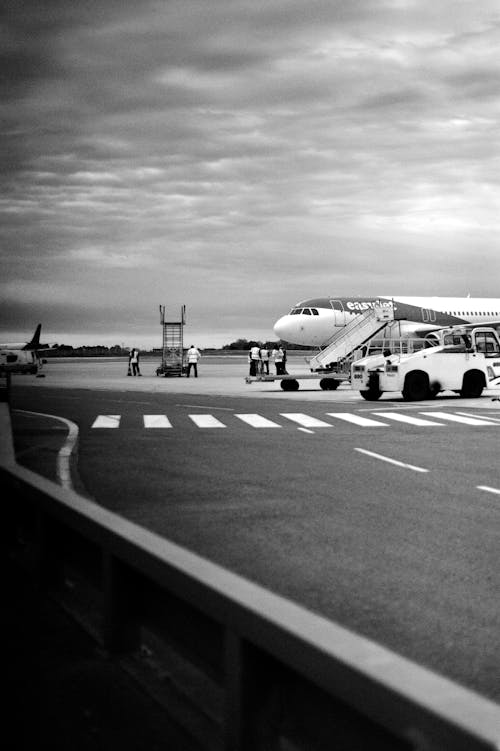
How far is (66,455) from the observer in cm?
1773

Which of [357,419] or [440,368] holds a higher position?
[440,368]

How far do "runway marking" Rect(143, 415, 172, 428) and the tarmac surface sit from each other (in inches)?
1.6

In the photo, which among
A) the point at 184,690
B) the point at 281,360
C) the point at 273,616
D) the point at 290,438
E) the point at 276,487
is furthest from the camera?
the point at 281,360

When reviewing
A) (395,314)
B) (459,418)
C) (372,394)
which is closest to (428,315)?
(395,314)

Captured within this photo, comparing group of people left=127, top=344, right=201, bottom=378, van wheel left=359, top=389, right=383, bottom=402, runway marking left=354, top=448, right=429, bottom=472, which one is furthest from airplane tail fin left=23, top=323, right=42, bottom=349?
runway marking left=354, top=448, right=429, bottom=472

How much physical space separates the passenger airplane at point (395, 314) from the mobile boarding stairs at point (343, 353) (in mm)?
5165

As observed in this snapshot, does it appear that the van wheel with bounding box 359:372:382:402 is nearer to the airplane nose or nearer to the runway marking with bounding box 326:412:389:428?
the runway marking with bounding box 326:412:389:428

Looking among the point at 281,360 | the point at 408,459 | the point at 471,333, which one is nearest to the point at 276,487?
the point at 408,459

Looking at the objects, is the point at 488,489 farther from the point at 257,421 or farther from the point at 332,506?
the point at 257,421

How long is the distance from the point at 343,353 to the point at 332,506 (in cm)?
3403

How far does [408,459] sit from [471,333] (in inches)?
740

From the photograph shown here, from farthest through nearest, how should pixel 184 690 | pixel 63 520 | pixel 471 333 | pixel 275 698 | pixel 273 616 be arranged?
pixel 471 333 → pixel 63 520 → pixel 184 690 → pixel 275 698 → pixel 273 616

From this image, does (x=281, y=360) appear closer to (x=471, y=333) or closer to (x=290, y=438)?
(x=471, y=333)

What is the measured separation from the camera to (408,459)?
17062 millimetres
